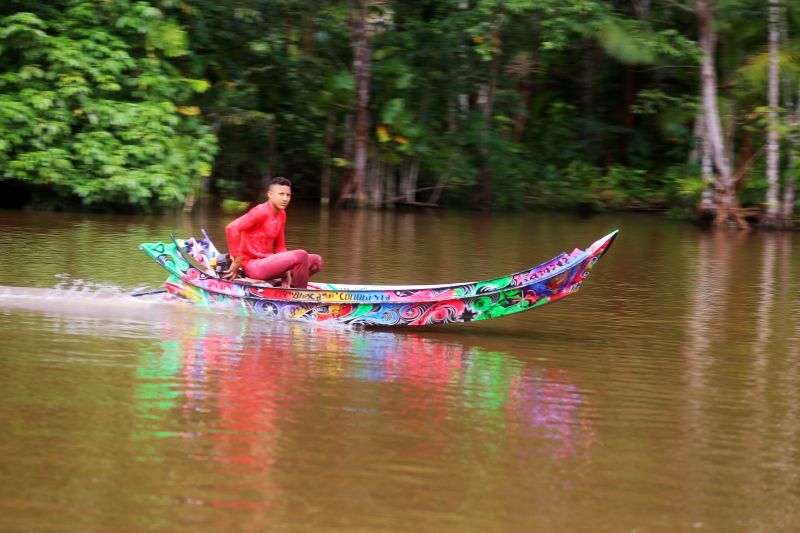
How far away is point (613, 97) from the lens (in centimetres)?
2398

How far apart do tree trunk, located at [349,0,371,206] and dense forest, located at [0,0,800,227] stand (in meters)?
0.04

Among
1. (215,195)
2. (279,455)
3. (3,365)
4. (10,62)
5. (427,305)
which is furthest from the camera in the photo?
(215,195)

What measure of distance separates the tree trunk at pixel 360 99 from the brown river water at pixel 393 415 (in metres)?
9.22

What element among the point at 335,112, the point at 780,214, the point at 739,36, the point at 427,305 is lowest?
the point at 427,305

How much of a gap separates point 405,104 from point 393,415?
1558 centimetres

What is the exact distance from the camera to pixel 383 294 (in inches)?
332

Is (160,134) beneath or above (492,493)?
above

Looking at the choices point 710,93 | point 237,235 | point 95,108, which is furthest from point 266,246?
point 710,93

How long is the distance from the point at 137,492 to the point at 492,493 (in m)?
1.50

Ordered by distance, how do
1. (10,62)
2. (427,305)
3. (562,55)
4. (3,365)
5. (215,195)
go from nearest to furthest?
(3,365) < (427,305) < (10,62) < (215,195) < (562,55)

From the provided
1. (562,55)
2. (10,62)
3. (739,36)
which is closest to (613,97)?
(562,55)

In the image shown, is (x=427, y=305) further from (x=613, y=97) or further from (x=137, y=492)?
(x=613, y=97)

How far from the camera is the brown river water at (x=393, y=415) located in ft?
15.2

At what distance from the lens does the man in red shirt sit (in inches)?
344
